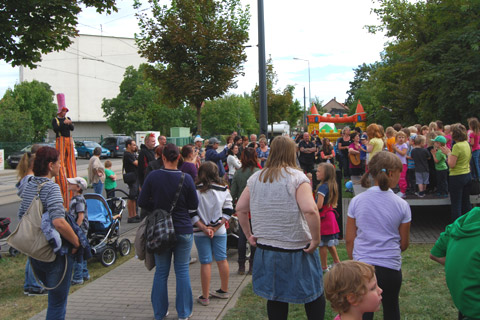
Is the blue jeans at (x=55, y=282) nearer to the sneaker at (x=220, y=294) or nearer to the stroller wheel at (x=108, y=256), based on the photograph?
the sneaker at (x=220, y=294)

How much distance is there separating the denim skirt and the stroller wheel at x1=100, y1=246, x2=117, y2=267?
4258 mm

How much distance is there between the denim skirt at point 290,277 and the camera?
3217 mm

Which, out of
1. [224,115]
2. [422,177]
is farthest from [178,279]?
[224,115]

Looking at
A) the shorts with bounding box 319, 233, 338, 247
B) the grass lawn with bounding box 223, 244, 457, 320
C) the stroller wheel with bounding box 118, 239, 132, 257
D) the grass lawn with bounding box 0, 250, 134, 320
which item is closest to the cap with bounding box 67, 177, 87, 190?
the grass lawn with bounding box 0, 250, 134, 320

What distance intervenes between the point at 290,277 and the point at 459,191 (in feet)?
17.4

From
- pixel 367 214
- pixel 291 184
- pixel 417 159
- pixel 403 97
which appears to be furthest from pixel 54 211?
pixel 403 97

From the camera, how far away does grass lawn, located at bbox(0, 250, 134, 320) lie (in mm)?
5183

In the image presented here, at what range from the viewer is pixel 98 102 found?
67938mm

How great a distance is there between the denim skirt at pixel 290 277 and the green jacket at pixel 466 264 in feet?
3.60

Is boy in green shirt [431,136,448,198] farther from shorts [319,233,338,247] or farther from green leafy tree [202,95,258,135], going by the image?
green leafy tree [202,95,258,135]

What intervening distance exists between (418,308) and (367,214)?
1984 millimetres

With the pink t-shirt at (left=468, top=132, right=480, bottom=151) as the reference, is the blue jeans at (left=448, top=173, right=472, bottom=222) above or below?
below

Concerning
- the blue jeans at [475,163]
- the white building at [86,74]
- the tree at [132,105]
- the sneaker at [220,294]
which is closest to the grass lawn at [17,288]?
the sneaker at [220,294]

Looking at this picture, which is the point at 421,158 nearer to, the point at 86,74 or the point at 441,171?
the point at 441,171
